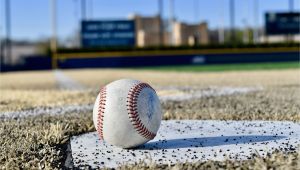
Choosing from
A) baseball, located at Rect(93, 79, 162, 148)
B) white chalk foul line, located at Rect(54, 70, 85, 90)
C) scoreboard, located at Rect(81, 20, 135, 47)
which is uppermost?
scoreboard, located at Rect(81, 20, 135, 47)

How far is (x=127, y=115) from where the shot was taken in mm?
5457

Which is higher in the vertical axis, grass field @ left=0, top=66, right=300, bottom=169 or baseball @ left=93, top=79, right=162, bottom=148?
baseball @ left=93, top=79, right=162, bottom=148

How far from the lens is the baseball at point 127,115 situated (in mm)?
5457

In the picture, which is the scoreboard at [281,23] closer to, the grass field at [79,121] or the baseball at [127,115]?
the grass field at [79,121]

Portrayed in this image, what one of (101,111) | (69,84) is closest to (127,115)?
(101,111)

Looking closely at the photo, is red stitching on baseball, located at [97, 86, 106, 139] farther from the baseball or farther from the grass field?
the grass field

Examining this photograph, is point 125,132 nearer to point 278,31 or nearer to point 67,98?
point 67,98

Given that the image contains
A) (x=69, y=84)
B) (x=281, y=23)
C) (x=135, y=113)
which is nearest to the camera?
(x=135, y=113)

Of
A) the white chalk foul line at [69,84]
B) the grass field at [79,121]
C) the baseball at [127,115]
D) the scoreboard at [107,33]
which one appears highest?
the scoreboard at [107,33]

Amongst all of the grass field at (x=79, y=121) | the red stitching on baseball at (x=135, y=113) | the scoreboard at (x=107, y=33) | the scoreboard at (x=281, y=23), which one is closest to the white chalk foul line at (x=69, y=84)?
the grass field at (x=79, y=121)

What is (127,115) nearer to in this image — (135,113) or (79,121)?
(135,113)

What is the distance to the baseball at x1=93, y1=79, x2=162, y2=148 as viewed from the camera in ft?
17.9

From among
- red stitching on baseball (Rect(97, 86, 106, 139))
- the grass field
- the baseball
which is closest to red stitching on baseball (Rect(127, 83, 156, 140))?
the baseball

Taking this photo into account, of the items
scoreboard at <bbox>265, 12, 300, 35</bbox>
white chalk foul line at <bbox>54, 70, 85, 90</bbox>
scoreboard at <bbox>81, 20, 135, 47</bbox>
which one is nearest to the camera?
white chalk foul line at <bbox>54, 70, 85, 90</bbox>
